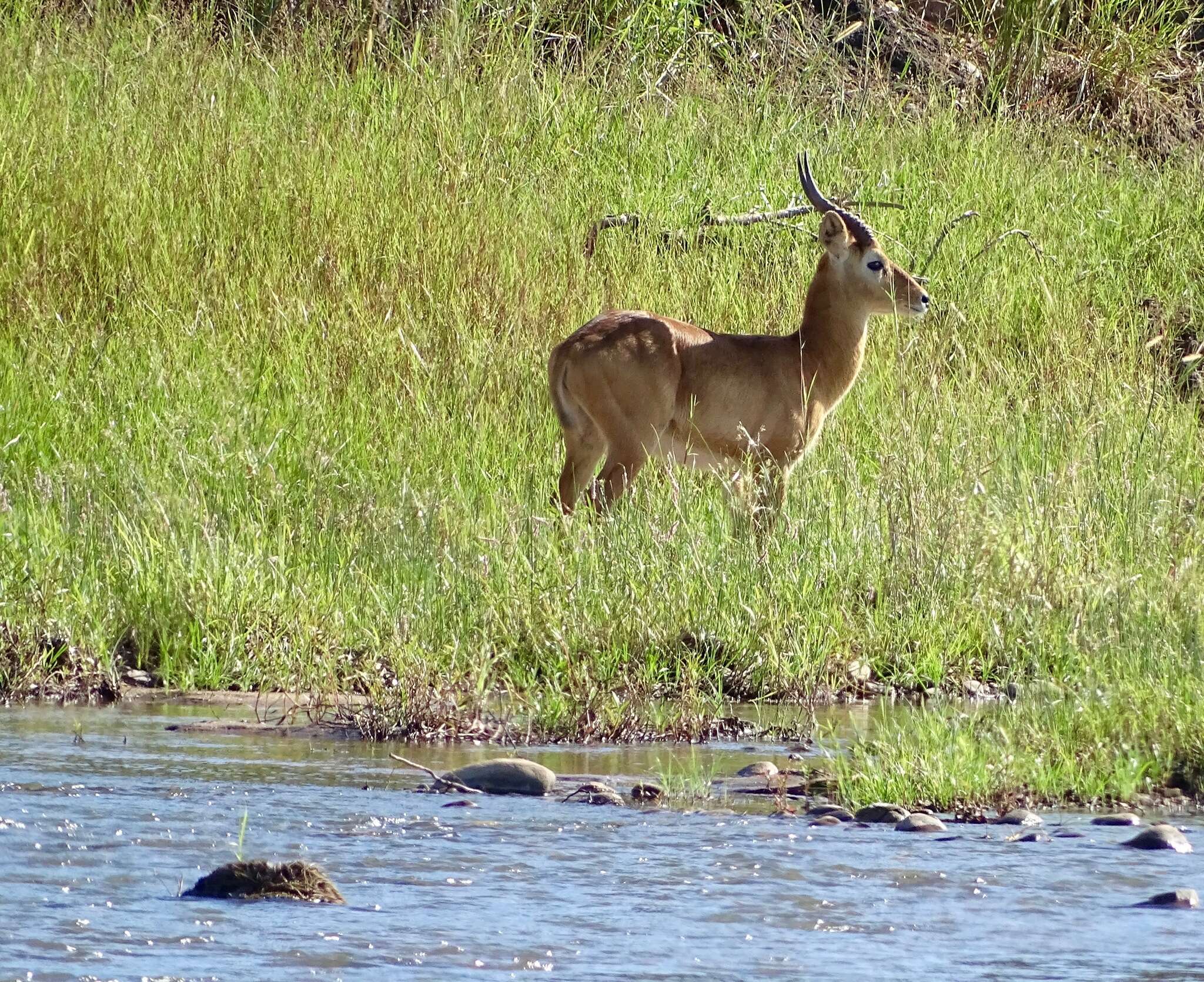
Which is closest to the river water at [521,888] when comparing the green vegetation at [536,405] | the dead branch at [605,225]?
the green vegetation at [536,405]

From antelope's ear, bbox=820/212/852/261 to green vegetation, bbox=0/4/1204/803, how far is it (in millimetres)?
697

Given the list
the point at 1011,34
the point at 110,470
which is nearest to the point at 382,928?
the point at 110,470

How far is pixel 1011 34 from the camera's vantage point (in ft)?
54.3

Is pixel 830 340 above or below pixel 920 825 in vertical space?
above

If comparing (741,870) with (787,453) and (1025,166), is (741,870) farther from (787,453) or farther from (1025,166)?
(1025,166)

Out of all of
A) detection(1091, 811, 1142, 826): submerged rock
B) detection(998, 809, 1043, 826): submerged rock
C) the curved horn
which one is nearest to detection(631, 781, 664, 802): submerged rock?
detection(998, 809, 1043, 826): submerged rock

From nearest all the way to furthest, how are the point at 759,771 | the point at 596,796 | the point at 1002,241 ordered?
the point at 596,796
the point at 759,771
the point at 1002,241

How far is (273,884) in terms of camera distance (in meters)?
4.15

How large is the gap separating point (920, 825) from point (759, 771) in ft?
2.41

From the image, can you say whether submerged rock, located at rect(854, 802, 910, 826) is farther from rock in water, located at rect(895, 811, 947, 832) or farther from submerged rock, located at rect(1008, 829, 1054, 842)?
submerged rock, located at rect(1008, 829, 1054, 842)

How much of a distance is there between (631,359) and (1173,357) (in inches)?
168

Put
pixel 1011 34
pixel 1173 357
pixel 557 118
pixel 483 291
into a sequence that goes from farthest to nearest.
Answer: pixel 1011 34 < pixel 557 118 < pixel 1173 357 < pixel 483 291

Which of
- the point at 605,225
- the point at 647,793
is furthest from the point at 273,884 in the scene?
the point at 605,225

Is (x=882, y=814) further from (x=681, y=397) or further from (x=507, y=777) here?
(x=681, y=397)
